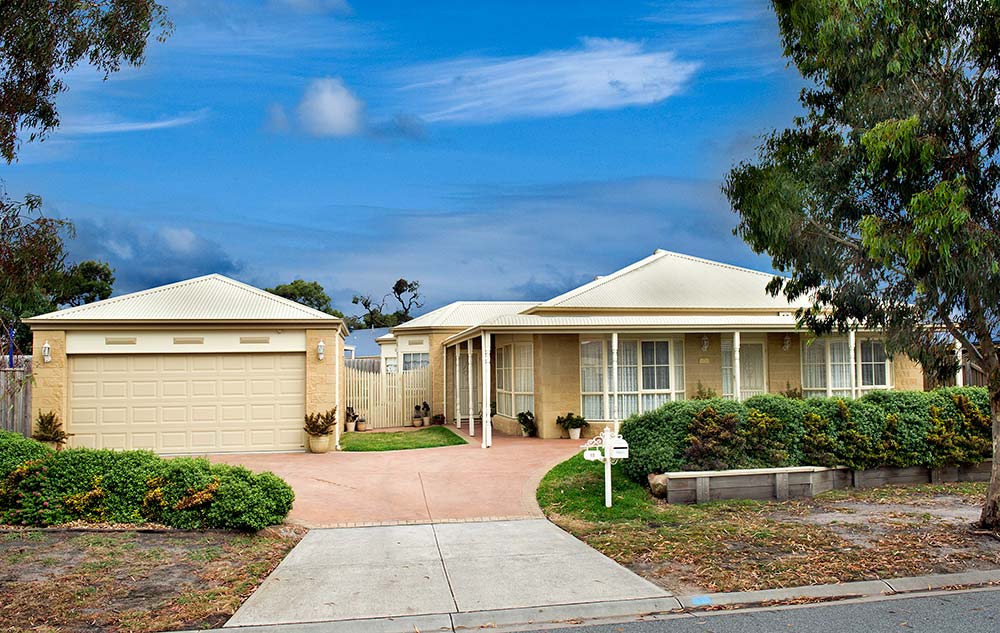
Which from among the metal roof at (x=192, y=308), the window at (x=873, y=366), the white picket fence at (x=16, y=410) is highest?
the metal roof at (x=192, y=308)

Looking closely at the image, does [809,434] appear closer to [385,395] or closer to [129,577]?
[129,577]

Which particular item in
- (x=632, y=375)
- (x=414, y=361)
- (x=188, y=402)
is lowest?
(x=188, y=402)

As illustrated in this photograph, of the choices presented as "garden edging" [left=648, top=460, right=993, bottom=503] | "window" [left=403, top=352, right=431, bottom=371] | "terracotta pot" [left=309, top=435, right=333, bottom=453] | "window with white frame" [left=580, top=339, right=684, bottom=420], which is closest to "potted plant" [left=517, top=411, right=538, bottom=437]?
"window with white frame" [left=580, top=339, right=684, bottom=420]

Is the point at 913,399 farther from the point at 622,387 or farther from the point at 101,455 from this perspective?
the point at 101,455

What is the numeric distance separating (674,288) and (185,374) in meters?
12.7

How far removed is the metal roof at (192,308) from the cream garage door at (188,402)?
883mm

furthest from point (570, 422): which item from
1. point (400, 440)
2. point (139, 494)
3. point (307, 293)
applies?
point (307, 293)

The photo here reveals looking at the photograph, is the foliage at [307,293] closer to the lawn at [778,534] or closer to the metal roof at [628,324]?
the metal roof at [628,324]

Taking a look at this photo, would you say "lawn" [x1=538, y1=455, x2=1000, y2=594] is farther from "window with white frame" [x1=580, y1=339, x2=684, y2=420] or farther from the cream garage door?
the cream garage door

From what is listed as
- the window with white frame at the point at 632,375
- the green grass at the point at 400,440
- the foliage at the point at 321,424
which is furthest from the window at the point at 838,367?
the foliage at the point at 321,424

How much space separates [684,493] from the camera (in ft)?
31.8

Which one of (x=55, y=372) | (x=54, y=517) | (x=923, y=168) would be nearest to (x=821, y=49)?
(x=923, y=168)

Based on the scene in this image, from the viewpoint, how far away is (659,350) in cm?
1862

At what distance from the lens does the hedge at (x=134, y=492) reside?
8258 millimetres
